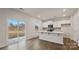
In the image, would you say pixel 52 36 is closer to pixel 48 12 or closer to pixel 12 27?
pixel 48 12

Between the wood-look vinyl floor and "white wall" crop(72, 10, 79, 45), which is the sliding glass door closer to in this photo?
the wood-look vinyl floor

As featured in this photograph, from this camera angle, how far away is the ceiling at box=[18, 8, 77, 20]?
8.64 ft

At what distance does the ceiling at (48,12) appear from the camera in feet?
8.64

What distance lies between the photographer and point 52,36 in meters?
2.82

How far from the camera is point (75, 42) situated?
8.60 ft

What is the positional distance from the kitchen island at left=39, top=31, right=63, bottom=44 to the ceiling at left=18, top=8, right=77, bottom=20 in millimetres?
416

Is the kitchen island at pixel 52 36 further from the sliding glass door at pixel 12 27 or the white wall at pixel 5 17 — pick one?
the sliding glass door at pixel 12 27

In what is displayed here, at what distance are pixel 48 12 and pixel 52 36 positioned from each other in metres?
0.67

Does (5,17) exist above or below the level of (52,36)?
above

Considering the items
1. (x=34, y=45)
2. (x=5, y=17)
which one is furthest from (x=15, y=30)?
(x=34, y=45)

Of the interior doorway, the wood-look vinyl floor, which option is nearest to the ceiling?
the interior doorway

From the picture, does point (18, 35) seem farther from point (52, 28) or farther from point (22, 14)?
point (52, 28)
